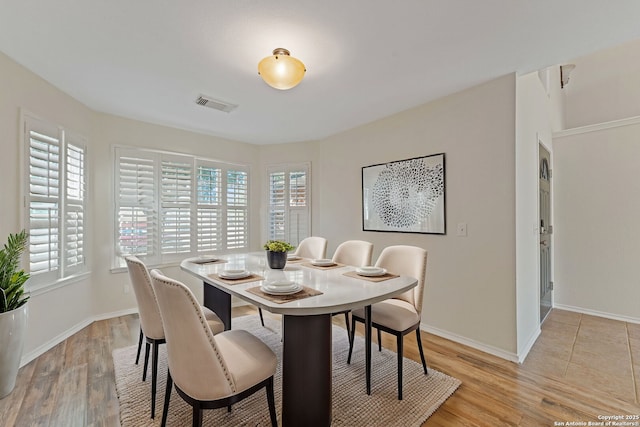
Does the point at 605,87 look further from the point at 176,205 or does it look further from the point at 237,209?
the point at 176,205

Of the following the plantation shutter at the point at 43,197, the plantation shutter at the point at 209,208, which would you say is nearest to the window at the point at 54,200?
the plantation shutter at the point at 43,197

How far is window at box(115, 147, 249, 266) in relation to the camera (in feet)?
12.0

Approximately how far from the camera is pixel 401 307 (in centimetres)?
220

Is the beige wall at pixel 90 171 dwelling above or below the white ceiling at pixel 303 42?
below

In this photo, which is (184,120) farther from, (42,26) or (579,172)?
(579,172)

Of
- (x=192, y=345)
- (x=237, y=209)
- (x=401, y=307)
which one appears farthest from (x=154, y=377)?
(x=237, y=209)

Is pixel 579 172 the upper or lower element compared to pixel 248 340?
upper

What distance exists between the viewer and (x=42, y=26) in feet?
6.20

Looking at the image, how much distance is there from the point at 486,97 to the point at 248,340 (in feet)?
9.17

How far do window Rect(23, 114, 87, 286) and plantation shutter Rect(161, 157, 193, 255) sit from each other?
84cm

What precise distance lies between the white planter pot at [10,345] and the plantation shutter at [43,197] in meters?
0.71

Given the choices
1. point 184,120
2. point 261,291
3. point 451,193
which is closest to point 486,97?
point 451,193

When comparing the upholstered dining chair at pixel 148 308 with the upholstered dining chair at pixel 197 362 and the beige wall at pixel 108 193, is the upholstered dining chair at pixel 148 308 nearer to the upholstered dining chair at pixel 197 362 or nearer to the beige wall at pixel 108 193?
the upholstered dining chair at pixel 197 362

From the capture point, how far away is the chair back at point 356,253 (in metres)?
2.81
